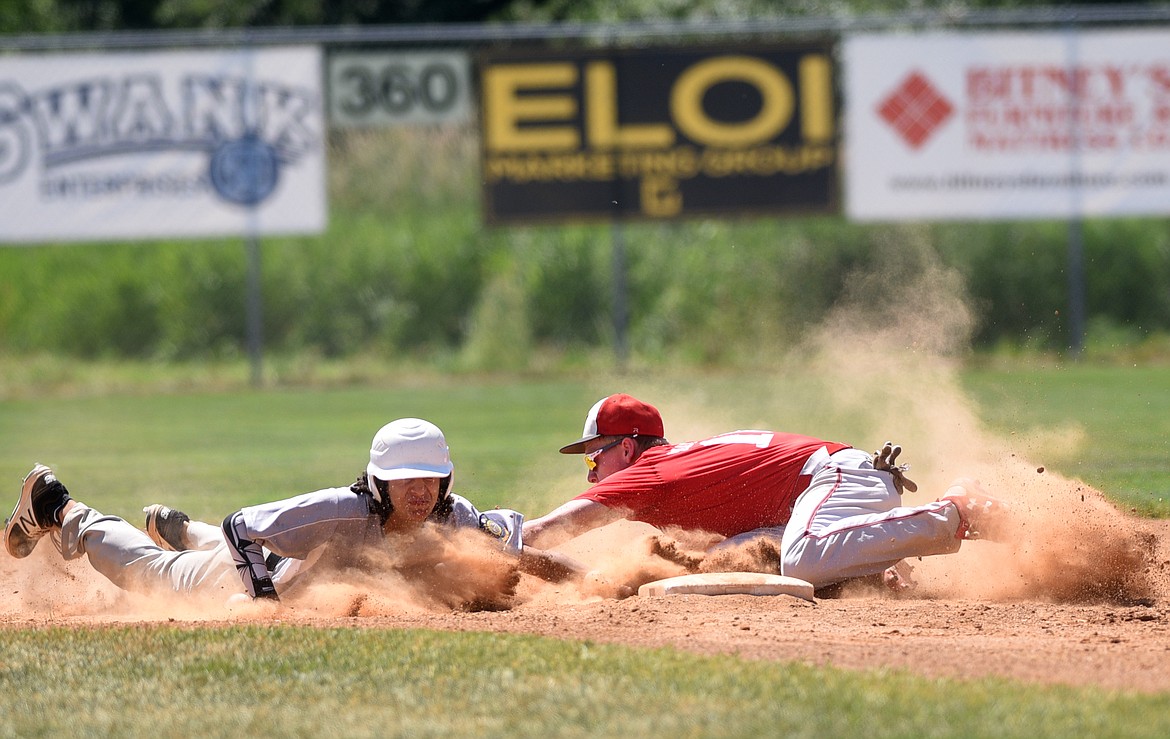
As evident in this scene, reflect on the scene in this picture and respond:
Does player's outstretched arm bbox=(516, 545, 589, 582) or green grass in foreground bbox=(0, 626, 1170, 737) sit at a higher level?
green grass in foreground bbox=(0, 626, 1170, 737)

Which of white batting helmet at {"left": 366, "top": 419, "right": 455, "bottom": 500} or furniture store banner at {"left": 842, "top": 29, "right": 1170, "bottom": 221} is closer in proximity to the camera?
white batting helmet at {"left": 366, "top": 419, "right": 455, "bottom": 500}

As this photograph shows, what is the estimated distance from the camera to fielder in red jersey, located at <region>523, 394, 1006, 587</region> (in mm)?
6344

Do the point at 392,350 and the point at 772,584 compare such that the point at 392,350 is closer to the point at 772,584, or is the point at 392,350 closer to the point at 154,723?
the point at 772,584

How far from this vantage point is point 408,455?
6078 mm

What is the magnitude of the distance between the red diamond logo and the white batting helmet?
→ 12.6 meters

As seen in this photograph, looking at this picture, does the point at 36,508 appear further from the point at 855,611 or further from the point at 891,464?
the point at 891,464

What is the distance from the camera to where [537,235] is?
20.3 metres

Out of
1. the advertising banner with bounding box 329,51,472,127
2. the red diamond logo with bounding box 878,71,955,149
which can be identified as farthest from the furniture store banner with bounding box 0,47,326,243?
the red diamond logo with bounding box 878,71,955,149

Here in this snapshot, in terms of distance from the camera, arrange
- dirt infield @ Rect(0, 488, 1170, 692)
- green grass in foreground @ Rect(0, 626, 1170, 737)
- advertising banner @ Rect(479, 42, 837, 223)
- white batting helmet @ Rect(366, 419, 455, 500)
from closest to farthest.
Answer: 1. green grass in foreground @ Rect(0, 626, 1170, 737)
2. dirt infield @ Rect(0, 488, 1170, 692)
3. white batting helmet @ Rect(366, 419, 455, 500)
4. advertising banner @ Rect(479, 42, 837, 223)

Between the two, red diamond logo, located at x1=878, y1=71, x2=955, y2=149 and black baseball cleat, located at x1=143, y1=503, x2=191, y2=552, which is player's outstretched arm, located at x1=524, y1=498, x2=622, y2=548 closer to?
black baseball cleat, located at x1=143, y1=503, x2=191, y2=552

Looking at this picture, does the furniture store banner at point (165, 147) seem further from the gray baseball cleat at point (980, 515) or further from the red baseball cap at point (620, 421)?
the gray baseball cleat at point (980, 515)

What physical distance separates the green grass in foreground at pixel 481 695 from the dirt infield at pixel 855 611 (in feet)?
0.96

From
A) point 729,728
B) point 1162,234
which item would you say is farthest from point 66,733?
point 1162,234

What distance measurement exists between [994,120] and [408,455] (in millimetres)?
13255
